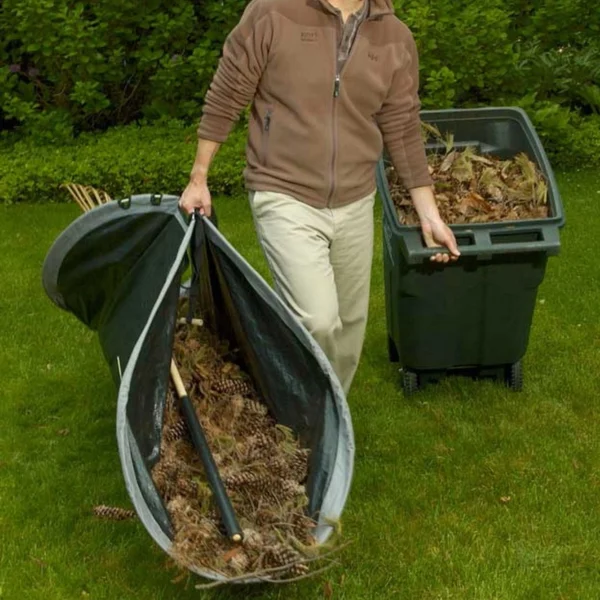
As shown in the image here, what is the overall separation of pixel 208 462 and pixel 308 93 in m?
1.37

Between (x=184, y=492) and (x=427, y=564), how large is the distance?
91cm

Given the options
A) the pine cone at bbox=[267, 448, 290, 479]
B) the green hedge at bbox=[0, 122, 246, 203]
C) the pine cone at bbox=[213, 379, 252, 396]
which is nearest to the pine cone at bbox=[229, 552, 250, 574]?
the pine cone at bbox=[267, 448, 290, 479]

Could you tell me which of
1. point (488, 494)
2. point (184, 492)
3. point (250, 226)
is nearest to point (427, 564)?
point (488, 494)

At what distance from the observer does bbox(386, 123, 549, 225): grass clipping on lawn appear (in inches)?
203

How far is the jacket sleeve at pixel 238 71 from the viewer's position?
420 cm

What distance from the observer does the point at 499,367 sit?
18.3 ft

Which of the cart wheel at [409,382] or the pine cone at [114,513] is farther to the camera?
the cart wheel at [409,382]

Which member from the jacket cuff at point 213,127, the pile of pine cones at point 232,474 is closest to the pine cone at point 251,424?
the pile of pine cones at point 232,474

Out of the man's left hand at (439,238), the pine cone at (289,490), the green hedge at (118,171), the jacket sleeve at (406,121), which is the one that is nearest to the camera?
the pine cone at (289,490)

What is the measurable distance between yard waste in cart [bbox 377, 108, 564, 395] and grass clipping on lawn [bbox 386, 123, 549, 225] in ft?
0.07

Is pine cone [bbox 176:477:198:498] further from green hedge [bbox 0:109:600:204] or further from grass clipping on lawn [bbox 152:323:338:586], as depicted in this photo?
A: green hedge [bbox 0:109:600:204]

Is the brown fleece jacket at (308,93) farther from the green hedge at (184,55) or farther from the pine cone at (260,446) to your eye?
the green hedge at (184,55)

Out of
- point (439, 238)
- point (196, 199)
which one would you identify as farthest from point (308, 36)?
point (439, 238)

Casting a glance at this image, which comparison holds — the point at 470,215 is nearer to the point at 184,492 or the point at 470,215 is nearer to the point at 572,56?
the point at 184,492
